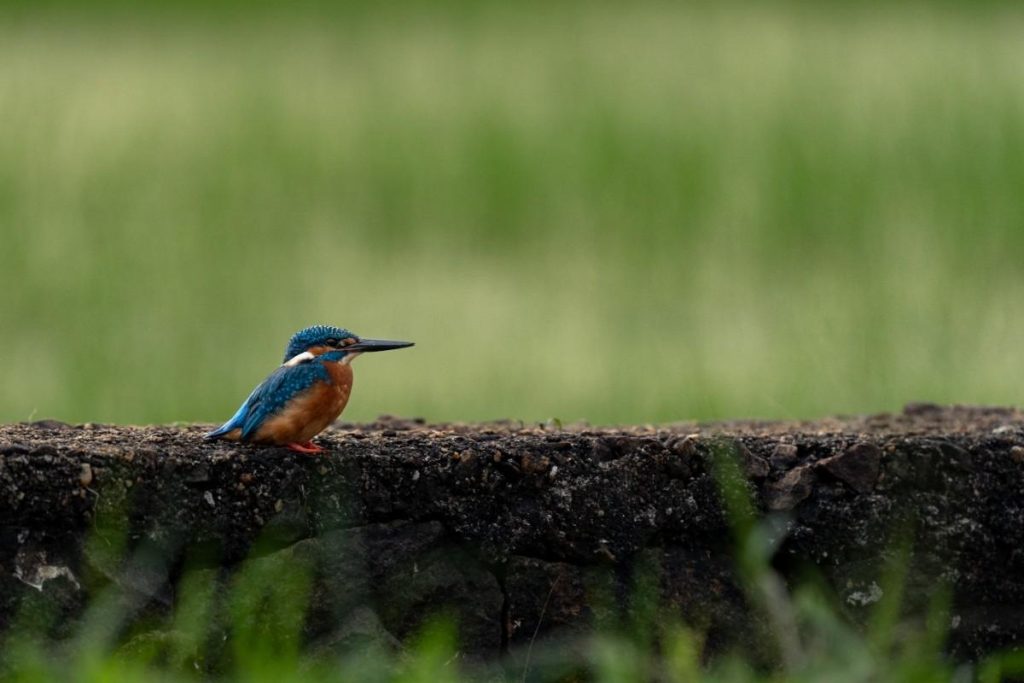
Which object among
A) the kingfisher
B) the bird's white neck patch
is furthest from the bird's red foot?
the bird's white neck patch

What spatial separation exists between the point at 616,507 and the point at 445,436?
543 mm

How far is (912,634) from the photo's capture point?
13.0 feet

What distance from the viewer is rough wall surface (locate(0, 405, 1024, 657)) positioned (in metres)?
3.61

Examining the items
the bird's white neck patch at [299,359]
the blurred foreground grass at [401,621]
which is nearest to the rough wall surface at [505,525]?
the blurred foreground grass at [401,621]

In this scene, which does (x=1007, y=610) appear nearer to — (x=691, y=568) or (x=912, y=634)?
(x=912, y=634)

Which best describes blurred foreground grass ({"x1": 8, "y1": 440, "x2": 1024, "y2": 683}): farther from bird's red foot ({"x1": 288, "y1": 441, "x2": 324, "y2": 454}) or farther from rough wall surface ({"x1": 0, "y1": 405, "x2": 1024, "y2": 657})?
bird's red foot ({"x1": 288, "y1": 441, "x2": 324, "y2": 454})

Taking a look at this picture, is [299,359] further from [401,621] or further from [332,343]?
[401,621]

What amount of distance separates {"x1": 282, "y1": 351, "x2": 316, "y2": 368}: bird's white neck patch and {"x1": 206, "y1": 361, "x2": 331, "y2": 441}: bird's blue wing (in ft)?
0.09

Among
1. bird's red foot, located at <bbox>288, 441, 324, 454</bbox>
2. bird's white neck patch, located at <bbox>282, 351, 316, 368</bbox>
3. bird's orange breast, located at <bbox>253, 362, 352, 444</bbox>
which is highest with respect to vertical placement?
bird's white neck patch, located at <bbox>282, 351, 316, 368</bbox>

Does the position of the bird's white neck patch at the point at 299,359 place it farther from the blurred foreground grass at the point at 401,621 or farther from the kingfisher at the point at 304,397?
the blurred foreground grass at the point at 401,621

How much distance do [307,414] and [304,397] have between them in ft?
0.15

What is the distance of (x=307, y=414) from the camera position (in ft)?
12.2

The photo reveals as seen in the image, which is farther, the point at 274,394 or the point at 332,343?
the point at 332,343

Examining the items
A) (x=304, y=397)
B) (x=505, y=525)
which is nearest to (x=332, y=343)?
(x=304, y=397)
